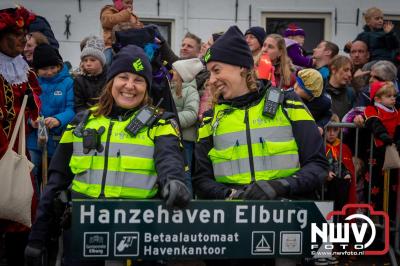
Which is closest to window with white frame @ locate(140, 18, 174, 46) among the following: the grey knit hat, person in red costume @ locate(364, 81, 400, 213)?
the grey knit hat

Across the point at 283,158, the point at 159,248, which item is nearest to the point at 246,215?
the point at 159,248

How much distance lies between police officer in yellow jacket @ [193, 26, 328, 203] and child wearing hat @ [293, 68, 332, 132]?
193cm

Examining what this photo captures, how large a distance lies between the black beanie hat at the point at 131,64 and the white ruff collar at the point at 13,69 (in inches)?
62.2

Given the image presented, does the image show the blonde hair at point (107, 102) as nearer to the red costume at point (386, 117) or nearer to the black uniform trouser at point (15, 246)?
the black uniform trouser at point (15, 246)

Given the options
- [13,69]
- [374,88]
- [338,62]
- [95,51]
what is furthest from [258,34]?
[13,69]

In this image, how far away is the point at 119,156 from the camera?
142 inches

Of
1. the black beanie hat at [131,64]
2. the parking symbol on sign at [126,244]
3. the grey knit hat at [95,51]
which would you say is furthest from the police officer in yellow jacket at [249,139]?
the grey knit hat at [95,51]

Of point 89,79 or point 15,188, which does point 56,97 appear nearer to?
point 89,79

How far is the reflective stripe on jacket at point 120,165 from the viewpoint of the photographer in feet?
11.8

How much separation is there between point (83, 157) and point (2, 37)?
1.93m

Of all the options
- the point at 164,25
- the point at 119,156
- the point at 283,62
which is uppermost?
the point at 164,25

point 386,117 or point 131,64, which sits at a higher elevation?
point 131,64

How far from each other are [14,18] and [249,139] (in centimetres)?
234

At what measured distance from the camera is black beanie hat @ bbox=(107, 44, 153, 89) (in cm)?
386
